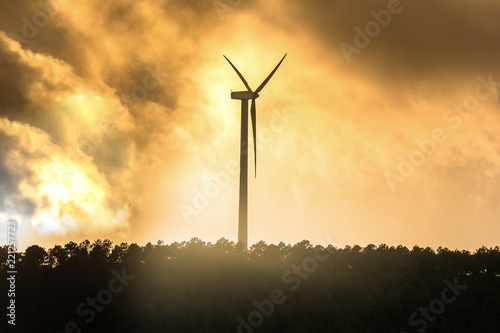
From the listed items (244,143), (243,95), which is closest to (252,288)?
(244,143)

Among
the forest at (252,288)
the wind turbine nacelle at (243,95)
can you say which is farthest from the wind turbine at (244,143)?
the forest at (252,288)

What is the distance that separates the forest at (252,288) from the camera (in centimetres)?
10156

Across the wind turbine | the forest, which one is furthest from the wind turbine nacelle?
the forest

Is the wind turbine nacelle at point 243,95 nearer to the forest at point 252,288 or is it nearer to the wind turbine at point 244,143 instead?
the wind turbine at point 244,143

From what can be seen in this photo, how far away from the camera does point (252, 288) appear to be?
109625 mm

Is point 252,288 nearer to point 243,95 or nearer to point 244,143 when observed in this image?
point 244,143

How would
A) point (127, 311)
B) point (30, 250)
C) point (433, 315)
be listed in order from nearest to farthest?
point (433, 315), point (127, 311), point (30, 250)

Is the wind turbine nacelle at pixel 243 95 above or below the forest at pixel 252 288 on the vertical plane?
above

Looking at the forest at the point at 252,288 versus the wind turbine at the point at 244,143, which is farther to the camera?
the wind turbine at the point at 244,143

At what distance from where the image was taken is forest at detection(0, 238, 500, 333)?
102m

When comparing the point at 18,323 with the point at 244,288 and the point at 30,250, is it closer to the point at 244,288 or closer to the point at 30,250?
the point at 30,250

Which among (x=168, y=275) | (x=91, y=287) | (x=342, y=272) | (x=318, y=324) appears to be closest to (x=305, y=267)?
(x=342, y=272)

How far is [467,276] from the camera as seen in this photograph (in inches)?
4235

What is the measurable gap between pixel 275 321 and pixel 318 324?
5.80 m
